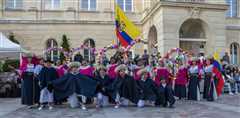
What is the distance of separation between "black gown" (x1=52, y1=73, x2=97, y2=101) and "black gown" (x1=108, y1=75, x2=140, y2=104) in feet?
2.36

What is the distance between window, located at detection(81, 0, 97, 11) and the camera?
99.1ft

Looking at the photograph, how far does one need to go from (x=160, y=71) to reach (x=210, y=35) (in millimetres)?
12145

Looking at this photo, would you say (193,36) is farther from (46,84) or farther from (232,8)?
(46,84)

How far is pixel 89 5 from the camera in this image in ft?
99.6

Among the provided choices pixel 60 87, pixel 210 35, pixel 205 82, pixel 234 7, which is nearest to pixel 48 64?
pixel 60 87

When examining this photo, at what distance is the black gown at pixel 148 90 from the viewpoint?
13.3 m

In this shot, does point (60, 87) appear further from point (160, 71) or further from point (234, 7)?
point (234, 7)

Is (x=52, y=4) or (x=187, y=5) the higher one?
(x=52, y=4)

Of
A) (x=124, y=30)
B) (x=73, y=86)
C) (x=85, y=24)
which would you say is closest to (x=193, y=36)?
(x=85, y=24)

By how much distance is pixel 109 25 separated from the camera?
29750mm

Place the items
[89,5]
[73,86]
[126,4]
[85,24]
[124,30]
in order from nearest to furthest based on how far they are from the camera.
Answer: [73,86] → [124,30] → [85,24] → [89,5] → [126,4]

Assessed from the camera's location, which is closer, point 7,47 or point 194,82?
point 194,82

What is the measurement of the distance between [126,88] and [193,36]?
16.7 m

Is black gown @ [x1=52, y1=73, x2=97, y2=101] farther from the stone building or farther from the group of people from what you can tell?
the stone building
